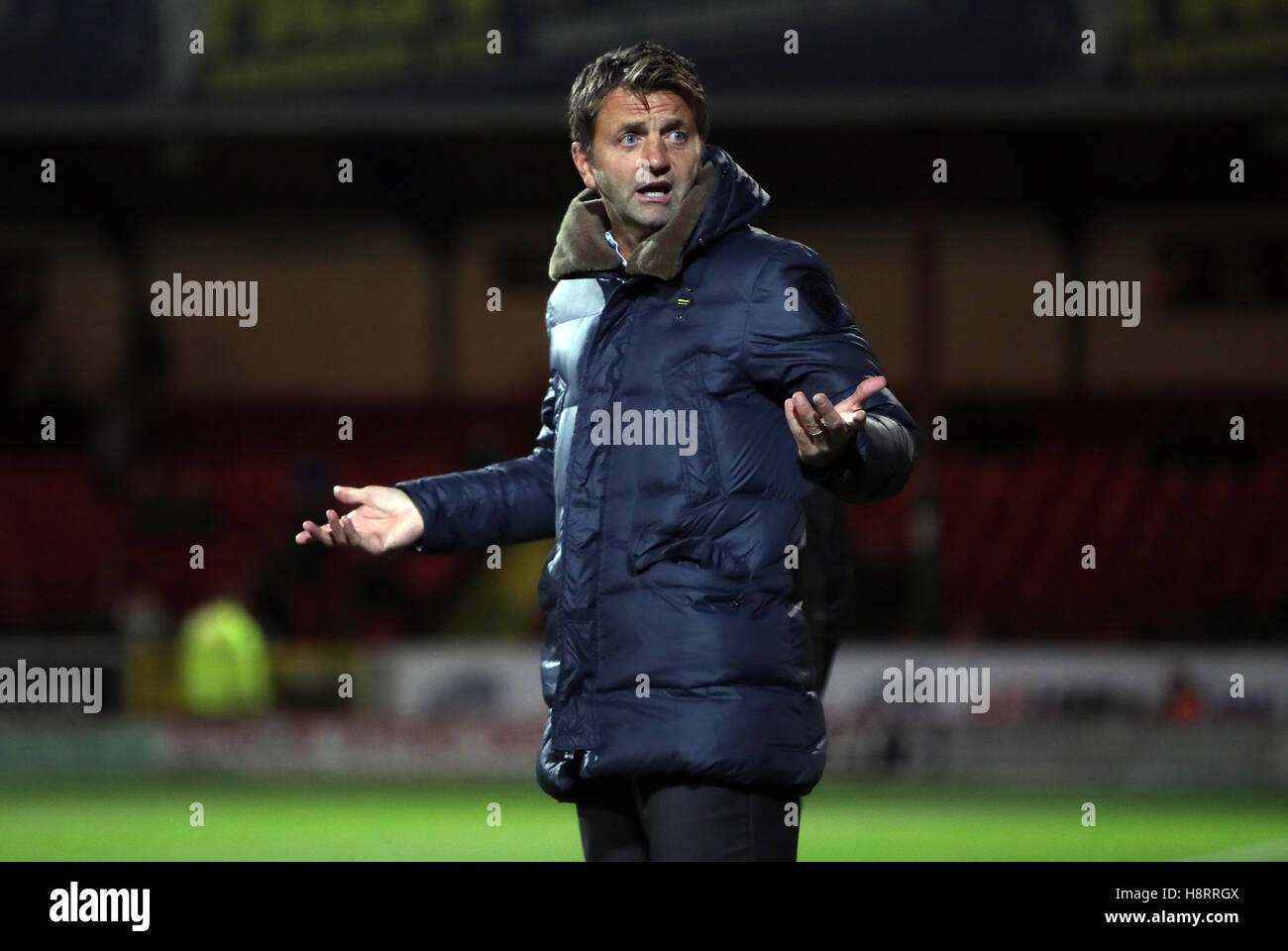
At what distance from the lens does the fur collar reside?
10.9ft

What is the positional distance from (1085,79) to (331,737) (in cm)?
753

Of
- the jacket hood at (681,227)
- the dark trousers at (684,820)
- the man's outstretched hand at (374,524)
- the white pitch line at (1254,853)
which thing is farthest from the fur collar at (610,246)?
the white pitch line at (1254,853)

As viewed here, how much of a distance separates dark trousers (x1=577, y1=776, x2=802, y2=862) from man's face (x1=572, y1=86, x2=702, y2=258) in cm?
91

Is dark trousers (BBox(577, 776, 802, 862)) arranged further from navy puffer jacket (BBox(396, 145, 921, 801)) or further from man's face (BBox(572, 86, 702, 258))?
man's face (BBox(572, 86, 702, 258))

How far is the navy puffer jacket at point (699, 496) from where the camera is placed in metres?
3.23

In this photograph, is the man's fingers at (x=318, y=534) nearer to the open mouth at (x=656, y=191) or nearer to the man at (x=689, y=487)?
the man at (x=689, y=487)

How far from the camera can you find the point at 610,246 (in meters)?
3.48

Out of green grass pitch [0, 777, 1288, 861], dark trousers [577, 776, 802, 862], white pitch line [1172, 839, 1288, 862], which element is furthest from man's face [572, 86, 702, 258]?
green grass pitch [0, 777, 1288, 861]

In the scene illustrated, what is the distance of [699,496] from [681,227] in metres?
0.44

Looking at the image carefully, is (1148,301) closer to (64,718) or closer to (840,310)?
(64,718)

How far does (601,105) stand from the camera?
344 centimetres

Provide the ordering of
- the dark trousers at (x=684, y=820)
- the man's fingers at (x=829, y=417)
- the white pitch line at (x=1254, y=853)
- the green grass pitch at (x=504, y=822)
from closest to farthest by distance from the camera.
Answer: the man's fingers at (x=829, y=417) < the dark trousers at (x=684, y=820) < the white pitch line at (x=1254, y=853) < the green grass pitch at (x=504, y=822)
